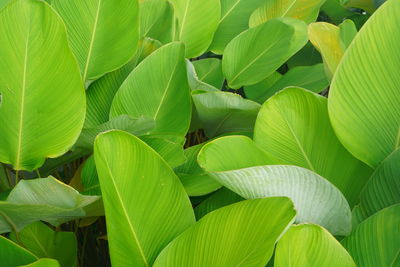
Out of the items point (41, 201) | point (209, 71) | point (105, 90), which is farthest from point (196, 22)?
point (41, 201)

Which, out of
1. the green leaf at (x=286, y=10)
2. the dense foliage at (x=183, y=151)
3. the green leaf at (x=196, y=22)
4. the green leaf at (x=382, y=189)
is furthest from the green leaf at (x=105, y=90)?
the green leaf at (x=382, y=189)

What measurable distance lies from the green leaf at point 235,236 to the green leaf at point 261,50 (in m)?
0.33

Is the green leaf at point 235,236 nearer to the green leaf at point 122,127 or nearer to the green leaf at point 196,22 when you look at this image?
the green leaf at point 122,127

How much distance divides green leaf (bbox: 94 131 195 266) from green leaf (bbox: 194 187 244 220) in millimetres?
77

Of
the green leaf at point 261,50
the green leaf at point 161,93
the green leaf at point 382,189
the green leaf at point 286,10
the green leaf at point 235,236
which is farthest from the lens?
the green leaf at point 286,10

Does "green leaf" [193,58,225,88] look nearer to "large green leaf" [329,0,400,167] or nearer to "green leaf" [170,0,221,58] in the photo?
"green leaf" [170,0,221,58]

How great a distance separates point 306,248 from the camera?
0.41 meters

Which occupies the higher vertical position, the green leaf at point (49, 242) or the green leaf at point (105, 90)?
the green leaf at point (105, 90)

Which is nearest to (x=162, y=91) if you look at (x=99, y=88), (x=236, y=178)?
(x=99, y=88)

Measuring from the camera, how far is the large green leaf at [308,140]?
20.2 inches

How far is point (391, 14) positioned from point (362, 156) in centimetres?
13

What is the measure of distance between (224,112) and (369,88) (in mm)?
173

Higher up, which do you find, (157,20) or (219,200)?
(157,20)

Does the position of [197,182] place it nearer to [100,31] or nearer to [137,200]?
[137,200]
